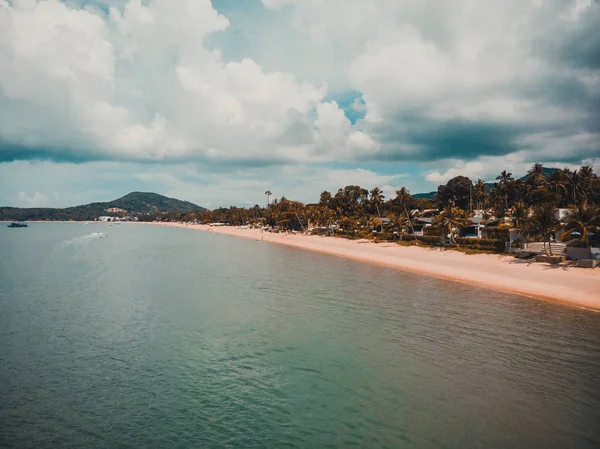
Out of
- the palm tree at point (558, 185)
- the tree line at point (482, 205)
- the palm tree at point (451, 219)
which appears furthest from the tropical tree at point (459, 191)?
the palm tree at point (451, 219)

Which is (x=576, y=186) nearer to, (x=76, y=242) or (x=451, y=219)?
(x=451, y=219)

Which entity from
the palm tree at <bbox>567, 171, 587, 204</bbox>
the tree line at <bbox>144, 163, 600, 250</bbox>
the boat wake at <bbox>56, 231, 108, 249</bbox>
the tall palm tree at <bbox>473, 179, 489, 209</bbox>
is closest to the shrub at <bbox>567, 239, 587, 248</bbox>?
the tree line at <bbox>144, 163, 600, 250</bbox>

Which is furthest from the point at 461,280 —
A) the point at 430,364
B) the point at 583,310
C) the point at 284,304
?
the point at 430,364

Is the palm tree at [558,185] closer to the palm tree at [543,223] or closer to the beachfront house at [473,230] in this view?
the beachfront house at [473,230]

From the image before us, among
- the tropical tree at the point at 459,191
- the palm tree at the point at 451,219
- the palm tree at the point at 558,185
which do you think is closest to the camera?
the palm tree at the point at 451,219

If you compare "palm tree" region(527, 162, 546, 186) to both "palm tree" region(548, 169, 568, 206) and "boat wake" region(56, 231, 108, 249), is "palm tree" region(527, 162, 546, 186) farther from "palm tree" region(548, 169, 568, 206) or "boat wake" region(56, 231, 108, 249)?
"boat wake" region(56, 231, 108, 249)

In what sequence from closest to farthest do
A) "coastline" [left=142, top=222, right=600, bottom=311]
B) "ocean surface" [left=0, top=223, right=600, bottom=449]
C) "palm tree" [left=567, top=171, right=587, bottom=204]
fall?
"ocean surface" [left=0, top=223, right=600, bottom=449], "coastline" [left=142, top=222, right=600, bottom=311], "palm tree" [left=567, top=171, right=587, bottom=204]
